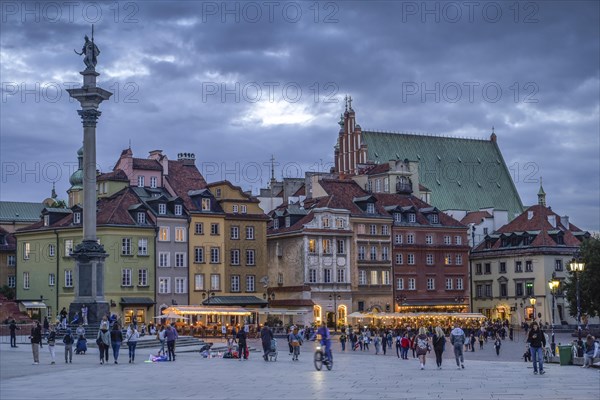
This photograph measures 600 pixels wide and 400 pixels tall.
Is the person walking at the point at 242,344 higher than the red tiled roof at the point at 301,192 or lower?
lower

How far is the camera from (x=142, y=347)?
55844 millimetres

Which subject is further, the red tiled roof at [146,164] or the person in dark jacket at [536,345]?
the red tiled roof at [146,164]

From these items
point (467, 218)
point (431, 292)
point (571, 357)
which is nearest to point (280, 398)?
point (571, 357)

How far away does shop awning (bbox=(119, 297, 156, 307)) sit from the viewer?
283 ft

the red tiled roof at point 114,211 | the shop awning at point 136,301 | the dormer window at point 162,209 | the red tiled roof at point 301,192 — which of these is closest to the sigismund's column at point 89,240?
the shop awning at point 136,301

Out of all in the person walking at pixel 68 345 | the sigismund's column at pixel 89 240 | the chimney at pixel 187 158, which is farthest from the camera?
the chimney at pixel 187 158

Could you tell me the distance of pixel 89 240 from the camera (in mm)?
60156

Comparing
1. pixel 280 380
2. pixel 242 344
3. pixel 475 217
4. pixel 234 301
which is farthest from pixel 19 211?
pixel 280 380

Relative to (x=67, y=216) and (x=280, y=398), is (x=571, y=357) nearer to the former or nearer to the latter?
(x=280, y=398)

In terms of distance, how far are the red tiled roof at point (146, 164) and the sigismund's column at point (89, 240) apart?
33179 mm

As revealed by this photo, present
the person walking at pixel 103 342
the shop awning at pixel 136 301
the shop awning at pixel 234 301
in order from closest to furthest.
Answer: the person walking at pixel 103 342 → the shop awning at pixel 136 301 → the shop awning at pixel 234 301

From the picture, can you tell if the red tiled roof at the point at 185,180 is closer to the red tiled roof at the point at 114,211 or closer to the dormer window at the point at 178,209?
the dormer window at the point at 178,209

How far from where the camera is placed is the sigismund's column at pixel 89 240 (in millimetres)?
59562

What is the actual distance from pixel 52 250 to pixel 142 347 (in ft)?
122
